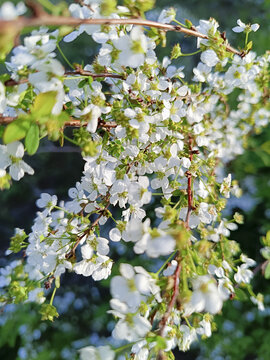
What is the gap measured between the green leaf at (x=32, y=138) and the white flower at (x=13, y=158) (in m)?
0.02

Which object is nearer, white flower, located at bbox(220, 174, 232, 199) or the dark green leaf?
the dark green leaf

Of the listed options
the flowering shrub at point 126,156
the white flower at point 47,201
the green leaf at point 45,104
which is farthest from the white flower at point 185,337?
the green leaf at point 45,104

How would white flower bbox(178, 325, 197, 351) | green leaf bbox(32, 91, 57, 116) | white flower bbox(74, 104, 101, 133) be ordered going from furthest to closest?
white flower bbox(178, 325, 197, 351), white flower bbox(74, 104, 101, 133), green leaf bbox(32, 91, 57, 116)

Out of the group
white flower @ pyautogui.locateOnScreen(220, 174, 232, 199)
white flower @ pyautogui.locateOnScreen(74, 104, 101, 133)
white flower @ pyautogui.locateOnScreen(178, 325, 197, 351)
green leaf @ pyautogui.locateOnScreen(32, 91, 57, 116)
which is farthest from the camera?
white flower @ pyautogui.locateOnScreen(220, 174, 232, 199)

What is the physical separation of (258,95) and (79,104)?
2.68 ft

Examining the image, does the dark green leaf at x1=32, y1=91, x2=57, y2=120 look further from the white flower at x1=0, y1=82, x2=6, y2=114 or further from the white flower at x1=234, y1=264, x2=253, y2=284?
the white flower at x1=234, y1=264, x2=253, y2=284

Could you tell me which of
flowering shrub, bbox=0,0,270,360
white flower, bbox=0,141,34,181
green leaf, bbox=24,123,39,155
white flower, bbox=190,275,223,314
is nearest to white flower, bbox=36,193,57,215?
flowering shrub, bbox=0,0,270,360

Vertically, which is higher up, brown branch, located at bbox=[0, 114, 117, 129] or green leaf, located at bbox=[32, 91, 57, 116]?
green leaf, located at bbox=[32, 91, 57, 116]

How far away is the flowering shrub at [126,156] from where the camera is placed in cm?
49

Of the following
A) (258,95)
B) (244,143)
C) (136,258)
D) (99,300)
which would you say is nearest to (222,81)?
(258,95)

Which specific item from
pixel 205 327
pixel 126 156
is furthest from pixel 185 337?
pixel 126 156

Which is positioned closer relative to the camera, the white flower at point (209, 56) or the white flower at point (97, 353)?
the white flower at point (97, 353)

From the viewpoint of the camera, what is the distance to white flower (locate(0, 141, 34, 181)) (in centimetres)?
54

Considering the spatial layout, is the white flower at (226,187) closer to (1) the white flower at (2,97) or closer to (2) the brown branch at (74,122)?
(2) the brown branch at (74,122)
